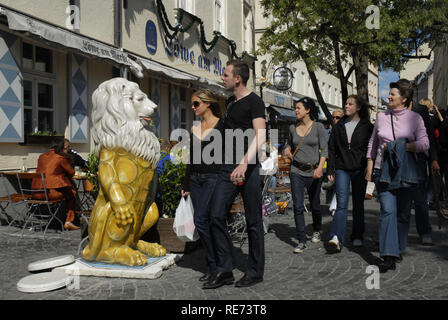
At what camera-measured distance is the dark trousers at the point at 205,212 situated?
13.6 feet

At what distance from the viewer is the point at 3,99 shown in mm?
7398

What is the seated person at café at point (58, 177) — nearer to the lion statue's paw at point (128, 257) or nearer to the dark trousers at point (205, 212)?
the lion statue's paw at point (128, 257)

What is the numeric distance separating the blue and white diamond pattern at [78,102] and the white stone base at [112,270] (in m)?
5.06

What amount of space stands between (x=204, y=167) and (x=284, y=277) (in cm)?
127

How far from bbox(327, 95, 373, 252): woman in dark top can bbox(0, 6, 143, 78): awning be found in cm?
460

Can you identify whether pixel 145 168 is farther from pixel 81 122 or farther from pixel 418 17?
pixel 418 17

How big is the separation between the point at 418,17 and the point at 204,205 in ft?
32.8

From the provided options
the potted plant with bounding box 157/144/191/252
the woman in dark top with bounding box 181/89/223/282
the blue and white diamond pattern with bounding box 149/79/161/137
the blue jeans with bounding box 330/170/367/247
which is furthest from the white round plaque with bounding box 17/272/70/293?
the blue and white diamond pattern with bounding box 149/79/161/137

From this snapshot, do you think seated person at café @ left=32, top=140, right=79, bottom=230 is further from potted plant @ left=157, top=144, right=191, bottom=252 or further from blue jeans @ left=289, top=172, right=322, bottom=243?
blue jeans @ left=289, top=172, right=322, bottom=243

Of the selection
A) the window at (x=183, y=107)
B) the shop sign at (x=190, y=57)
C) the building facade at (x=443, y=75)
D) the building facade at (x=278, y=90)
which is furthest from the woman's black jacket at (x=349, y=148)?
the building facade at (x=443, y=75)

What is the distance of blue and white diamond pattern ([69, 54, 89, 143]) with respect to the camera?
30.0 feet

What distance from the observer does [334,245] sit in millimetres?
5312

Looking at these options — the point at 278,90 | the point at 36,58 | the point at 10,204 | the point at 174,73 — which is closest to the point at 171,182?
the point at 10,204

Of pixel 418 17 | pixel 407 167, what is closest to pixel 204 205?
pixel 407 167
